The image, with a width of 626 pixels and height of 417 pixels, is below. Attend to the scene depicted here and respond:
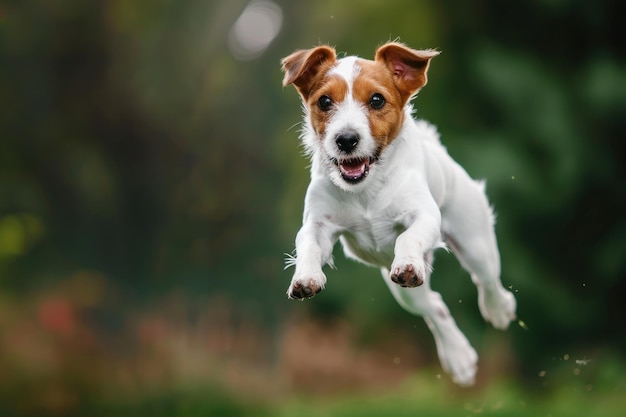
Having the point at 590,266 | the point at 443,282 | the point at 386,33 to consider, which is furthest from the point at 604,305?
the point at 386,33

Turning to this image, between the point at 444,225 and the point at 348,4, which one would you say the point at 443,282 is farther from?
the point at 444,225

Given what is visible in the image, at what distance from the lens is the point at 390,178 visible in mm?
3984

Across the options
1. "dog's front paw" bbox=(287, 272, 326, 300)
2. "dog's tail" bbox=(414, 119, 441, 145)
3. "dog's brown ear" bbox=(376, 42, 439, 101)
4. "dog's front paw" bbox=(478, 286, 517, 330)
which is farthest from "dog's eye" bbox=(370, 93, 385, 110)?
"dog's front paw" bbox=(478, 286, 517, 330)

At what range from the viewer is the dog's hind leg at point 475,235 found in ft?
16.2

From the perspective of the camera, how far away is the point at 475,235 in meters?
5.09

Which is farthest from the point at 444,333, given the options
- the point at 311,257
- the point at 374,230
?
the point at 311,257

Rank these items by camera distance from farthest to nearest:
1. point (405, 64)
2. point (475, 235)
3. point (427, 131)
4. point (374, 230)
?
point (475, 235)
point (427, 131)
point (374, 230)
point (405, 64)

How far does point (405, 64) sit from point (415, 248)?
28.9 inches

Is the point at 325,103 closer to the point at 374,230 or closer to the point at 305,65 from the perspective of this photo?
the point at 305,65

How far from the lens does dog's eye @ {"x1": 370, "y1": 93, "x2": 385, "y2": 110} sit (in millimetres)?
3738

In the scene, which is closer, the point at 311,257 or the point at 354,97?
the point at 354,97

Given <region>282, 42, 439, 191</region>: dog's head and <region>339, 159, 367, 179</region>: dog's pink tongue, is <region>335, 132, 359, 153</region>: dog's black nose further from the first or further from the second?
<region>339, 159, 367, 179</region>: dog's pink tongue

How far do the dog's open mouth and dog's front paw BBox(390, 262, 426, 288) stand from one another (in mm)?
386

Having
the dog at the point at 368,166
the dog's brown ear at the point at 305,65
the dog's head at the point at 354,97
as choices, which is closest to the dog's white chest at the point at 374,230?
the dog at the point at 368,166
